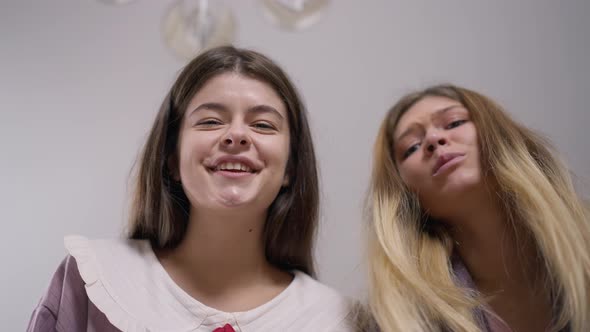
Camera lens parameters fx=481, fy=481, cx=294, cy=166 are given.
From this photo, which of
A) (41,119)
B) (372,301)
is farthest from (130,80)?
(372,301)

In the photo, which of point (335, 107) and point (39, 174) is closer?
point (39, 174)

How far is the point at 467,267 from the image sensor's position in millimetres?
1053

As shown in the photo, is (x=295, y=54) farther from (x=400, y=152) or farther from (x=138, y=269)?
(x=138, y=269)

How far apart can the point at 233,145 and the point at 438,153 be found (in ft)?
1.38

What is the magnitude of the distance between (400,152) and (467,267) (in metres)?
0.29

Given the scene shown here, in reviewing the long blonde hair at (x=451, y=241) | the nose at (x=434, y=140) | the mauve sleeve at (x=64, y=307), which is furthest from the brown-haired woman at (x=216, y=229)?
the nose at (x=434, y=140)

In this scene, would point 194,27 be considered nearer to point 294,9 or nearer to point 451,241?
point 294,9

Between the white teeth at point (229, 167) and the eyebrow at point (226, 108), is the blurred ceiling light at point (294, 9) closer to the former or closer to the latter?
the eyebrow at point (226, 108)

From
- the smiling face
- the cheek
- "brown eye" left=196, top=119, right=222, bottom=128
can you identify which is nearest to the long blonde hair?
the cheek

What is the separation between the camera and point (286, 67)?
1.49 m

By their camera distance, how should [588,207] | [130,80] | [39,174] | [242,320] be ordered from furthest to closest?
[130,80] → [39,174] → [588,207] → [242,320]

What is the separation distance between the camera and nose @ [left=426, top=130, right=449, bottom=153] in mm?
1004

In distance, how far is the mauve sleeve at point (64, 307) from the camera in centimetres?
87

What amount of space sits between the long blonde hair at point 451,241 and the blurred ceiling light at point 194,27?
22.2 inches
